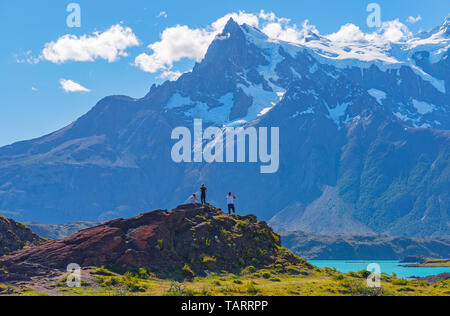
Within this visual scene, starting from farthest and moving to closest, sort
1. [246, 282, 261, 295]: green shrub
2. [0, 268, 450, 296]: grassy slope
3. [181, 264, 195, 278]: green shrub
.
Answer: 1. [181, 264, 195, 278]: green shrub
2. [246, 282, 261, 295]: green shrub
3. [0, 268, 450, 296]: grassy slope

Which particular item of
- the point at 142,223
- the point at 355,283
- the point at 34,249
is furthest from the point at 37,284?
the point at 355,283

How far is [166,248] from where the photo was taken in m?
65.8

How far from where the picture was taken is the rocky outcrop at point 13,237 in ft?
235

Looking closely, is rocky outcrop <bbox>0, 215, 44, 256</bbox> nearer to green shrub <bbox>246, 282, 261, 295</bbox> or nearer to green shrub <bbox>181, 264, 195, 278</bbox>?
green shrub <bbox>181, 264, 195, 278</bbox>

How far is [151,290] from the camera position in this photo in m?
55.3

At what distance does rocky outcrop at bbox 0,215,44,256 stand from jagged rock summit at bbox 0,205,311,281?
255 inches

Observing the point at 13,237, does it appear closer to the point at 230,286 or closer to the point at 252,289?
the point at 230,286

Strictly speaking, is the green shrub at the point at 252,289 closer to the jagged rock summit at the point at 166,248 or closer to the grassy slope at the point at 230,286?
the grassy slope at the point at 230,286

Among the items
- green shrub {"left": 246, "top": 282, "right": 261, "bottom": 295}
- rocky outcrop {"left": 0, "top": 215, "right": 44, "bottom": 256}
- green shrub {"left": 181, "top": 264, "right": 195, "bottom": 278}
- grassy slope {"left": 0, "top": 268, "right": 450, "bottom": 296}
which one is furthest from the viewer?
rocky outcrop {"left": 0, "top": 215, "right": 44, "bottom": 256}

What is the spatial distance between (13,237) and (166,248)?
20.2m

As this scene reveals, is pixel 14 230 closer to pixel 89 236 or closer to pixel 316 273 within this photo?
pixel 89 236

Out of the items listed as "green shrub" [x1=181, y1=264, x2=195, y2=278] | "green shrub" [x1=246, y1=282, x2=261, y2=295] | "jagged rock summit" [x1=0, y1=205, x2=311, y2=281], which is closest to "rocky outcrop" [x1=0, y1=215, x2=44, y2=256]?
"jagged rock summit" [x1=0, y1=205, x2=311, y2=281]

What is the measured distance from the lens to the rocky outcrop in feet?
235
